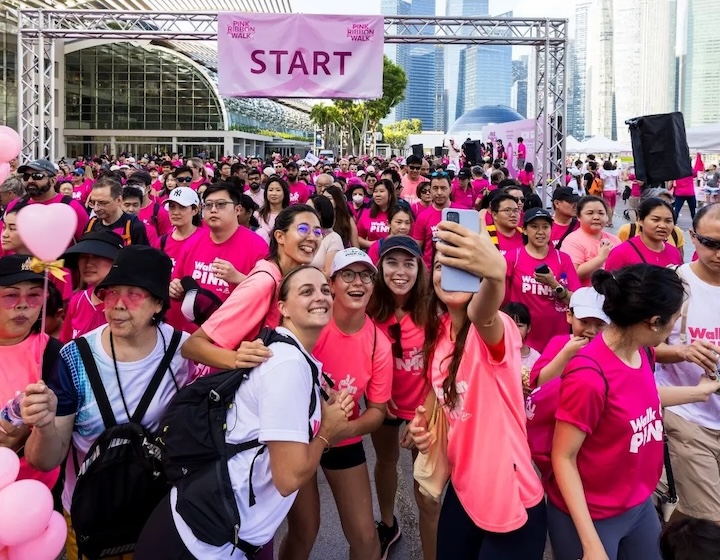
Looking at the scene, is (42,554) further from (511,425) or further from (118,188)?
(118,188)

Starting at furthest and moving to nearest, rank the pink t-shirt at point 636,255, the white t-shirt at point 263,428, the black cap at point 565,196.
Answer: the black cap at point 565,196 → the pink t-shirt at point 636,255 → the white t-shirt at point 263,428

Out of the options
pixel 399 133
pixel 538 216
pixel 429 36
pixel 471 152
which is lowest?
pixel 538 216

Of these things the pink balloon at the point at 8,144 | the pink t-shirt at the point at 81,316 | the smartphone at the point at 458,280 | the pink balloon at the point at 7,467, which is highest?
the pink balloon at the point at 8,144

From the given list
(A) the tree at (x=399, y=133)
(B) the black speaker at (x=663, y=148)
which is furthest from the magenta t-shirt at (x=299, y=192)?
(A) the tree at (x=399, y=133)

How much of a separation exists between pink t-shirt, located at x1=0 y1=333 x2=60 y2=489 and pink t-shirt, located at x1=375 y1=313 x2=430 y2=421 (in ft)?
5.28

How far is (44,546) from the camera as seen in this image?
215 cm

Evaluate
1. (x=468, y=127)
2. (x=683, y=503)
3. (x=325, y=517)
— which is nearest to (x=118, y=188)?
(x=325, y=517)

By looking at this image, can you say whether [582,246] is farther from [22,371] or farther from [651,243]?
[22,371]

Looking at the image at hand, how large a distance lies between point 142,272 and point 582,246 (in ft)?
12.6

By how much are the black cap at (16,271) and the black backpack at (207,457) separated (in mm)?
1000

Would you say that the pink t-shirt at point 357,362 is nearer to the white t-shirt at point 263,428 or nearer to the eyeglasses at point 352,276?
the eyeglasses at point 352,276

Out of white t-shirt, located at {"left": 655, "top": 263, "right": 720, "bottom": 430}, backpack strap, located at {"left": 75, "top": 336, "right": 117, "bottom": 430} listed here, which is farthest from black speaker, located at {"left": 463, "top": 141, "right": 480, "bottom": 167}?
backpack strap, located at {"left": 75, "top": 336, "right": 117, "bottom": 430}

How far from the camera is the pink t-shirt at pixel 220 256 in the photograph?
3984 millimetres

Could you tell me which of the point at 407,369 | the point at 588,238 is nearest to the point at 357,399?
the point at 407,369
